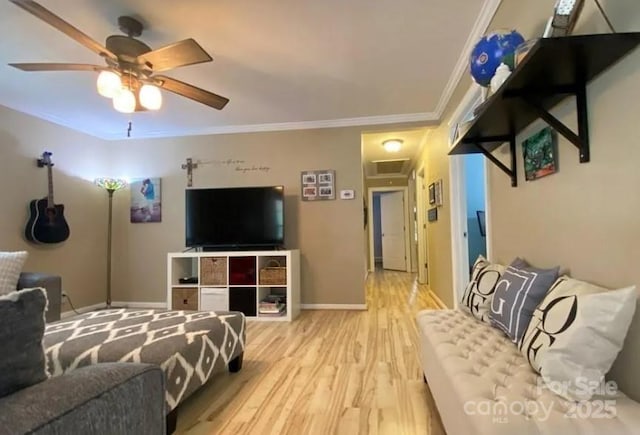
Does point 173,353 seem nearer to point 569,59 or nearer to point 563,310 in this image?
point 563,310

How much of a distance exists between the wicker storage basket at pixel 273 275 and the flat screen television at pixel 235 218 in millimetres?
345

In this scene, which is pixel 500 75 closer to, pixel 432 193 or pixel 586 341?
pixel 586 341

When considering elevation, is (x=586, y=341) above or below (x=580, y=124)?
below

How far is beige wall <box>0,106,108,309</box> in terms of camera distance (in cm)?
365

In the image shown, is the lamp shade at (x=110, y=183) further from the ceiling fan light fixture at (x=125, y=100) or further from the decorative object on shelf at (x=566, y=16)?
the decorative object on shelf at (x=566, y=16)

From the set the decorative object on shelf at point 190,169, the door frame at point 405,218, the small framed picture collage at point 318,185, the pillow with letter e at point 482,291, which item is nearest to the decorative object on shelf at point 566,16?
the pillow with letter e at point 482,291

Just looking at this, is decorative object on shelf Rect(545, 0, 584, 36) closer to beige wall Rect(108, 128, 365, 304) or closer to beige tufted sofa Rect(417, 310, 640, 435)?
beige tufted sofa Rect(417, 310, 640, 435)

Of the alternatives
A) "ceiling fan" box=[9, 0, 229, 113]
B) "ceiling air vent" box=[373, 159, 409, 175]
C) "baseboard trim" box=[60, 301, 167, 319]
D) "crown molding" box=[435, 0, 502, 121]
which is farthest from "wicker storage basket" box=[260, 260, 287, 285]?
"ceiling air vent" box=[373, 159, 409, 175]

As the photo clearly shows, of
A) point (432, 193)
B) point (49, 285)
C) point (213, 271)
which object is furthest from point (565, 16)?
point (213, 271)

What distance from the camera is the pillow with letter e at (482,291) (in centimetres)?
192

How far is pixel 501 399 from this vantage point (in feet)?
3.48

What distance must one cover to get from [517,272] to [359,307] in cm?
282

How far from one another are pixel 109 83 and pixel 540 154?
98.7 inches

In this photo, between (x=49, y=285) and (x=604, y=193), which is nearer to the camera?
(x=604, y=193)
